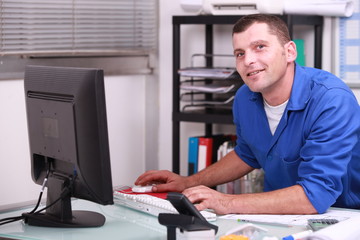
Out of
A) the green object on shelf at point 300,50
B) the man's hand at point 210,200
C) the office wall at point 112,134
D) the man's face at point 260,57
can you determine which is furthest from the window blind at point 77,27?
the man's hand at point 210,200

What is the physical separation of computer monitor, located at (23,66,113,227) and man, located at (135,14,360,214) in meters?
0.35

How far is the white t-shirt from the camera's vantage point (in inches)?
91.3

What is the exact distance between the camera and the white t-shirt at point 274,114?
2.32 m

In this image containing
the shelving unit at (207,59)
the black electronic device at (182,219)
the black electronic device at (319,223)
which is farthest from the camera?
the shelving unit at (207,59)

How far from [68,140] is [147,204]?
33 cm

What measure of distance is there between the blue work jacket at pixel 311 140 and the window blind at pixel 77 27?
3.47 ft

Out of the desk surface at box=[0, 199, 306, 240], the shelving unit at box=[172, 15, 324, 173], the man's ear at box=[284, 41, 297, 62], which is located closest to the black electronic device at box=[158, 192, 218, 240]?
the desk surface at box=[0, 199, 306, 240]

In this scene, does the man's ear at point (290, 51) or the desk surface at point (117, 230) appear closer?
the desk surface at point (117, 230)

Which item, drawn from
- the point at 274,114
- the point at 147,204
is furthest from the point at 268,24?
the point at 147,204

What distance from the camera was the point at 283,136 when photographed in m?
2.25

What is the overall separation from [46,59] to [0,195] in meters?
0.67

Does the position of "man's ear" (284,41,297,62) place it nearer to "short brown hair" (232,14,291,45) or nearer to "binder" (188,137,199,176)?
"short brown hair" (232,14,291,45)

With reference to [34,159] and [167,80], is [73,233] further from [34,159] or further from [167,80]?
[167,80]

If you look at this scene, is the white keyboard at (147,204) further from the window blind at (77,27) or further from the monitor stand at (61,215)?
the window blind at (77,27)
